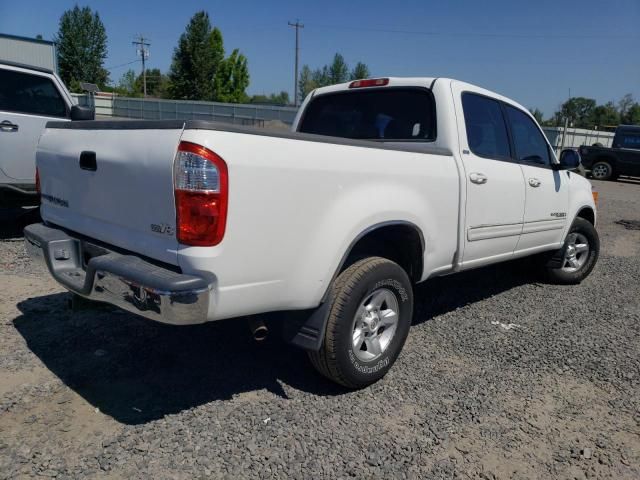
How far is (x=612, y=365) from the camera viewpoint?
3.76m

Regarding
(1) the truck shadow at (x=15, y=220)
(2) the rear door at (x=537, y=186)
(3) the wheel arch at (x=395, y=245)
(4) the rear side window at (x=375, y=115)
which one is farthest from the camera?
(1) the truck shadow at (x=15, y=220)

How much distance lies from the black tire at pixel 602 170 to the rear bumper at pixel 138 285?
20954 millimetres

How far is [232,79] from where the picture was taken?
57.8 meters

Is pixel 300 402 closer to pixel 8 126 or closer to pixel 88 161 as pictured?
pixel 88 161

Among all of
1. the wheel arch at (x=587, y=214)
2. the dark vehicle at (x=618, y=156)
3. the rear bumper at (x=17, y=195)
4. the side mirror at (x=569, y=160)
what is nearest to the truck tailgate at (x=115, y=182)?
the rear bumper at (x=17, y=195)

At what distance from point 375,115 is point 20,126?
4.19 metres

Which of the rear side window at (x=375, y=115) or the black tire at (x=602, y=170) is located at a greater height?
the rear side window at (x=375, y=115)

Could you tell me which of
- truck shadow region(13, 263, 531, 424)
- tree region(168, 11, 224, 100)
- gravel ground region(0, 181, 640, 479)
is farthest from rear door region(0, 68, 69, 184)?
tree region(168, 11, 224, 100)

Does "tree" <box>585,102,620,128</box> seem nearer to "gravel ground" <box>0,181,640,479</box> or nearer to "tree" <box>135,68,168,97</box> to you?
"tree" <box>135,68,168,97</box>

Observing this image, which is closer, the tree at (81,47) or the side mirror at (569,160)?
the side mirror at (569,160)

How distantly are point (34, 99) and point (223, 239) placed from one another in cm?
523

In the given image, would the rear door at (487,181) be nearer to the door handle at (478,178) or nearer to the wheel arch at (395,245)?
the door handle at (478,178)

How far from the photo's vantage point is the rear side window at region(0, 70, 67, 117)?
19.8 feet

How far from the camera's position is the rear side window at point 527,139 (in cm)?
455
